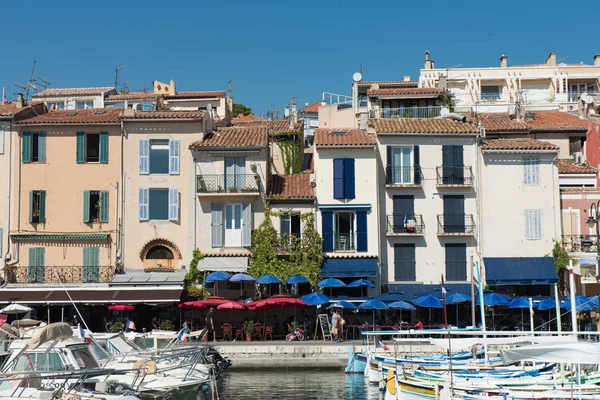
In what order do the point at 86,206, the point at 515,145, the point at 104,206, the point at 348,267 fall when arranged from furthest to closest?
the point at 515,145, the point at 104,206, the point at 86,206, the point at 348,267

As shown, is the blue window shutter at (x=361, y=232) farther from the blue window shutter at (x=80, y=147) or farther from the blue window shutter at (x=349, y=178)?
the blue window shutter at (x=80, y=147)

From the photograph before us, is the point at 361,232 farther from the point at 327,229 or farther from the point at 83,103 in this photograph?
the point at 83,103

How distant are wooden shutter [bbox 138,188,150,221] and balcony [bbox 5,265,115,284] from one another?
315 centimetres

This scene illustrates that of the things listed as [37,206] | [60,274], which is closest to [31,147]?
[37,206]

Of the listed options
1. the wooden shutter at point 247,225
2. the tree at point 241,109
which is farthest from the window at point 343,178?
the tree at point 241,109

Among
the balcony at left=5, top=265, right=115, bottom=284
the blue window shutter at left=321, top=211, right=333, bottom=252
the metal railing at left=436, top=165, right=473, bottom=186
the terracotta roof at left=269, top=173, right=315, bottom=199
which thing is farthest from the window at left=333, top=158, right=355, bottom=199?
the balcony at left=5, top=265, right=115, bottom=284

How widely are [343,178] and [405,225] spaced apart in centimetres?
423

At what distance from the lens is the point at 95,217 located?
50.7m

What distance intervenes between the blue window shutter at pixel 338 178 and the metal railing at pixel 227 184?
4.14 metres

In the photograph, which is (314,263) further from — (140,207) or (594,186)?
(594,186)

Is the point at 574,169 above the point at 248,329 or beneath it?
above

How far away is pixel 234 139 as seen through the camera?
168 feet

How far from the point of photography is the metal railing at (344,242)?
49625mm

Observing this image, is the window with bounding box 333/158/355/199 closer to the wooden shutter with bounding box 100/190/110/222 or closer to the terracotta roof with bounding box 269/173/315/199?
the terracotta roof with bounding box 269/173/315/199
